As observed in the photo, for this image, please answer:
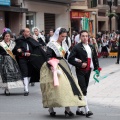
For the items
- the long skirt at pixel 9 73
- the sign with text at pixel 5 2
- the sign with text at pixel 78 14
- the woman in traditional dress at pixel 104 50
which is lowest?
the woman in traditional dress at pixel 104 50

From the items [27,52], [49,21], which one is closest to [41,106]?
[27,52]

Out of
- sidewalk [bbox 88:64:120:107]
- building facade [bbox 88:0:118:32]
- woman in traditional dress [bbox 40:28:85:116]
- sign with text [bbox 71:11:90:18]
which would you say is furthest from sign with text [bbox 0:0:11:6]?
woman in traditional dress [bbox 40:28:85:116]

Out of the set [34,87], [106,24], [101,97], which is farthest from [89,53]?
[106,24]

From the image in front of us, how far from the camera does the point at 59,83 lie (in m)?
8.35

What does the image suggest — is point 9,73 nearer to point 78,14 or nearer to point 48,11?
point 48,11

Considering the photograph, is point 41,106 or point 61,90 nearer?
point 61,90

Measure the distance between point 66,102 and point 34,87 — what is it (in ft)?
18.6

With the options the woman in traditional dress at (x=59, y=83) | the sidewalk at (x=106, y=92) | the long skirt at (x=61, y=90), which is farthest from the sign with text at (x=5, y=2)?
the long skirt at (x=61, y=90)

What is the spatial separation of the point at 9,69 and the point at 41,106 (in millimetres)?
2304

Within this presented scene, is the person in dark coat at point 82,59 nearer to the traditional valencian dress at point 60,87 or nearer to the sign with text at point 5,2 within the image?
the traditional valencian dress at point 60,87

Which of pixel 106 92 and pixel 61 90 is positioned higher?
pixel 61 90

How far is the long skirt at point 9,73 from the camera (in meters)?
12.1

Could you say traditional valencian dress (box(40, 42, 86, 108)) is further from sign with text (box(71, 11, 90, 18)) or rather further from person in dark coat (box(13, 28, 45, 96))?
sign with text (box(71, 11, 90, 18))

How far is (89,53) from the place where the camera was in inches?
348
